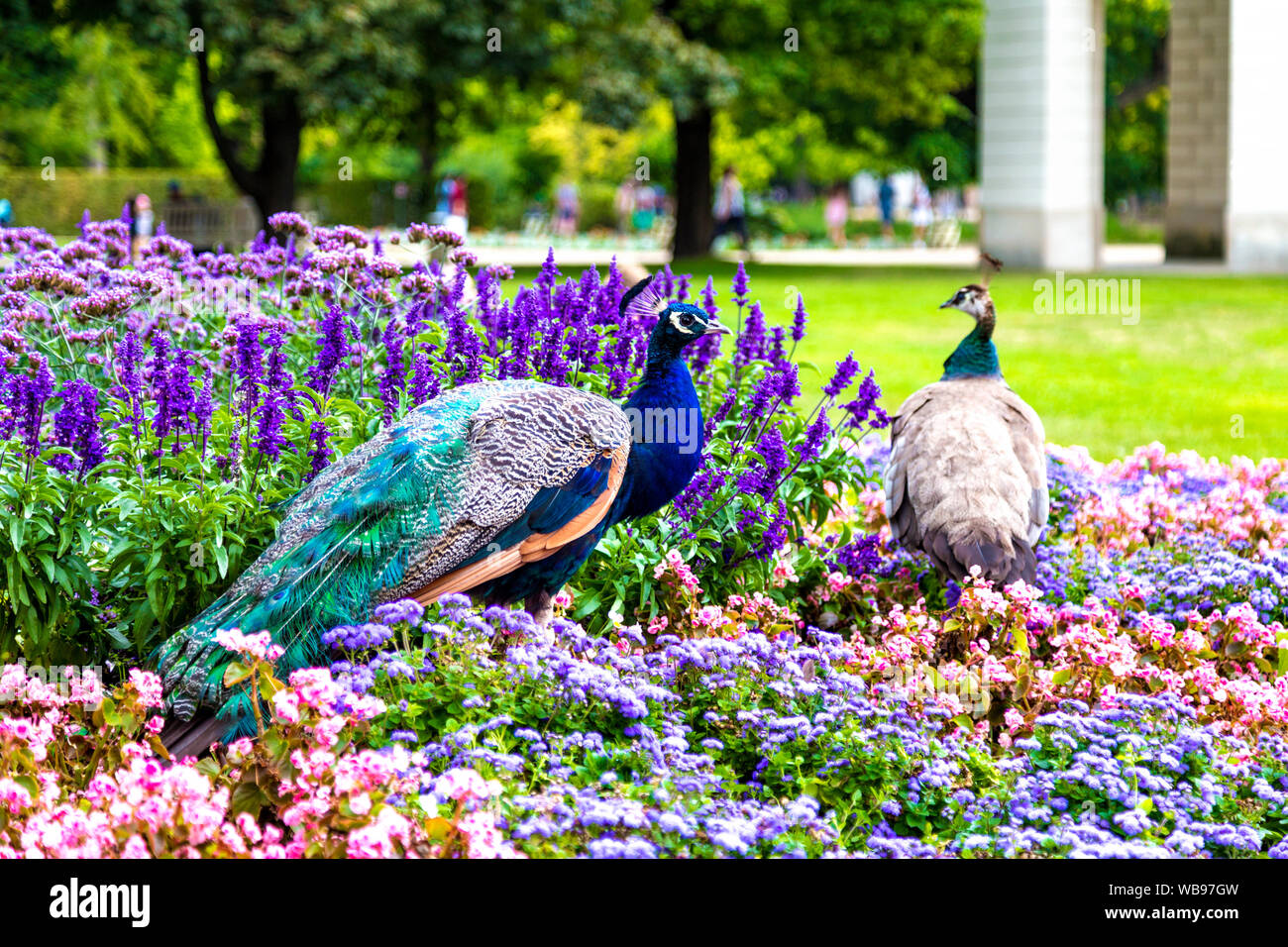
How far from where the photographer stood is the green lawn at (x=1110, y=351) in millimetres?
11664

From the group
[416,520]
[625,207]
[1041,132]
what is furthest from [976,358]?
[625,207]

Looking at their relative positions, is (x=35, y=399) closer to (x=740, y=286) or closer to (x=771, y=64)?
(x=740, y=286)

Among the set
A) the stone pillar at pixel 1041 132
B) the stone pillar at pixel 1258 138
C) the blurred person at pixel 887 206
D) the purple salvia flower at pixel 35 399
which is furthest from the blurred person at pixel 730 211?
the purple salvia flower at pixel 35 399

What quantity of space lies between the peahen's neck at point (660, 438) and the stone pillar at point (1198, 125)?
84.7ft

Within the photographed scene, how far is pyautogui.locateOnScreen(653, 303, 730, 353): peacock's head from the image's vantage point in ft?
17.8

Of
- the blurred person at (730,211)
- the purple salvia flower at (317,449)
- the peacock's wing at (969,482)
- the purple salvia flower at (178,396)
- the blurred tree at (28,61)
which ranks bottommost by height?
the peacock's wing at (969,482)

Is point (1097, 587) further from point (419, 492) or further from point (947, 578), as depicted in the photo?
point (419, 492)

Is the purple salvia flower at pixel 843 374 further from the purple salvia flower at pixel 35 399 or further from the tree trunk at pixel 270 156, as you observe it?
the tree trunk at pixel 270 156

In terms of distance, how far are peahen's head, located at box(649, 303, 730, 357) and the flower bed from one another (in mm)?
826

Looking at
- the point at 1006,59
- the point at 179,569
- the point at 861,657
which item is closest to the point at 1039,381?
the point at 861,657

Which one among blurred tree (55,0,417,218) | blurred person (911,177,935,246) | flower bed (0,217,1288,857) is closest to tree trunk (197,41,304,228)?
blurred tree (55,0,417,218)

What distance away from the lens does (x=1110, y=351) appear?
15875mm

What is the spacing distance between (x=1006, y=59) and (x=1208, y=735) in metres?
22.5

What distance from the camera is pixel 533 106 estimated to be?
30.6 meters
